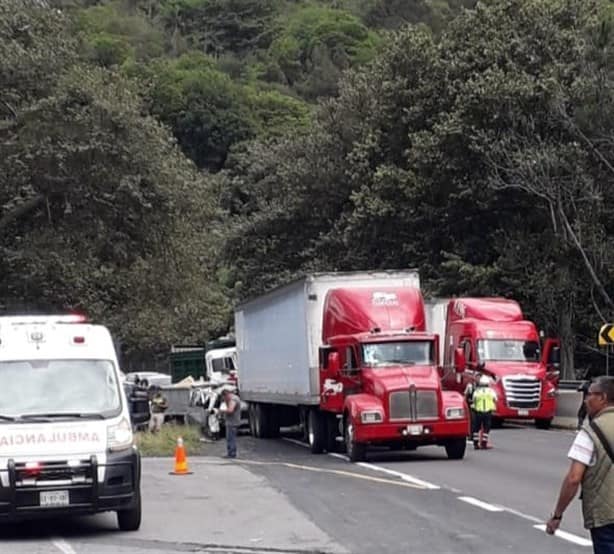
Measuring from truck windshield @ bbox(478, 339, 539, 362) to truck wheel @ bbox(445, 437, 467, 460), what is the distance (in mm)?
11711

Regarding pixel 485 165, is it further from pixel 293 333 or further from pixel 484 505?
pixel 484 505

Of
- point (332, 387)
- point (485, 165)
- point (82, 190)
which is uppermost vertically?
Answer: point (485, 165)

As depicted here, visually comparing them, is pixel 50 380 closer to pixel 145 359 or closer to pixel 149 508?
pixel 149 508

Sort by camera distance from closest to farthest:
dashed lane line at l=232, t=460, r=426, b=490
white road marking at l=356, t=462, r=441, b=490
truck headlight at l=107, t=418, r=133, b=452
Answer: truck headlight at l=107, t=418, r=133, b=452
white road marking at l=356, t=462, r=441, b=490
dashed lane line at l=232, t=460, r=426, b=490

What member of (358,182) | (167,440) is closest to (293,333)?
(167,440)

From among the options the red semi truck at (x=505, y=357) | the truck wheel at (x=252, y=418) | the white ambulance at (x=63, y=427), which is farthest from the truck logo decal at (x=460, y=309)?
the white ambulance at (x=63, y=427)

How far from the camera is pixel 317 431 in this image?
2786cm

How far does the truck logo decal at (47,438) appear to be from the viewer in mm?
14066

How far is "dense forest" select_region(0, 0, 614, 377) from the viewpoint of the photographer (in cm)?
3775

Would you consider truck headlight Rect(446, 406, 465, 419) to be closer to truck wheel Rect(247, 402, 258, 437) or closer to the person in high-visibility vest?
the person in high-visibility vest

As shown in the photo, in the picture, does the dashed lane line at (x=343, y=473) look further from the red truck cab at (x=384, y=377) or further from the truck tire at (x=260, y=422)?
the truck tire at (x=260, y=422)

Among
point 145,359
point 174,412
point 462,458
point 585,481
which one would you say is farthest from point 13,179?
point 145,359

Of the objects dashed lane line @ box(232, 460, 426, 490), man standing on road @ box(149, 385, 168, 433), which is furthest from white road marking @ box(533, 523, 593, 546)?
man standing on road @ box(149, 385, 168, 433)

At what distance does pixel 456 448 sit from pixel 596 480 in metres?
16.3
